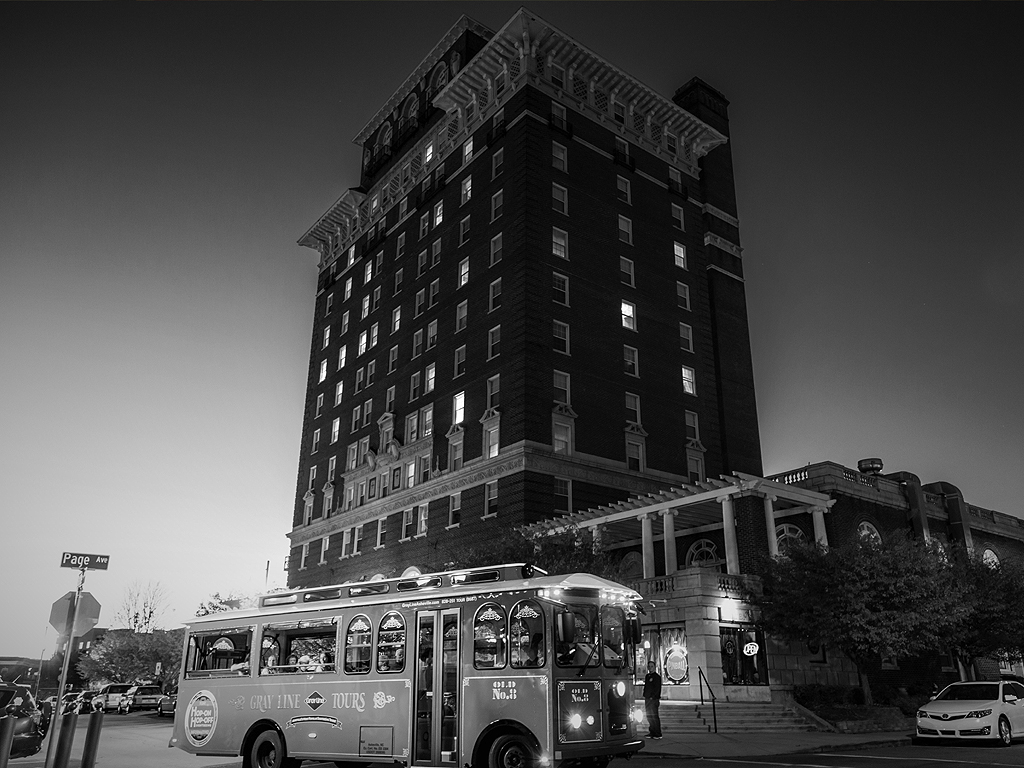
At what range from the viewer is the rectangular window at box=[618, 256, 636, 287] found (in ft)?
173

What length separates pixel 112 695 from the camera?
145ft

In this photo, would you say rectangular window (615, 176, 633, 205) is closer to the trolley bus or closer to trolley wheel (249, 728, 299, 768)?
the trolley bus

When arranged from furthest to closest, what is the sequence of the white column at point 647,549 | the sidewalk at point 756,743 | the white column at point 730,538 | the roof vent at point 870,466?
1. the roof vent at point 870,466
2. the white column at point 647,549
3. the white column at point 730,538
4. the sidewalk at point 756,743

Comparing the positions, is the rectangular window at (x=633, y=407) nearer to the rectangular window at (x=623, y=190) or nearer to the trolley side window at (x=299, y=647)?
the rectangular window at (x=623, y=190)

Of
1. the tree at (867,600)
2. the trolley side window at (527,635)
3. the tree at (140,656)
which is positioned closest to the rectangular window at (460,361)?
the tree at (867,600)

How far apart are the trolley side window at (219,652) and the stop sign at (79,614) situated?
257 centimetres

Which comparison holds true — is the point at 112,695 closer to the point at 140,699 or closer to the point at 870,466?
the point at 140,699

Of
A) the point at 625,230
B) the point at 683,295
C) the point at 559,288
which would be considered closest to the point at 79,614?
the point at 559,288

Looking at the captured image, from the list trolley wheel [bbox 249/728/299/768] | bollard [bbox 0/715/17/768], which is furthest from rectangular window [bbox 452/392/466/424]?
bollard [bbox 0/715/17/768]

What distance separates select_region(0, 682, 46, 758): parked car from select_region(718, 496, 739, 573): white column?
23.9m

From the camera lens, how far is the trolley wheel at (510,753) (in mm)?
13336

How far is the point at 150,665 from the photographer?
75312mm

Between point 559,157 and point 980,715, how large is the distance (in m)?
39.6

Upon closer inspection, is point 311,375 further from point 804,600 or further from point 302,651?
point 302,651
